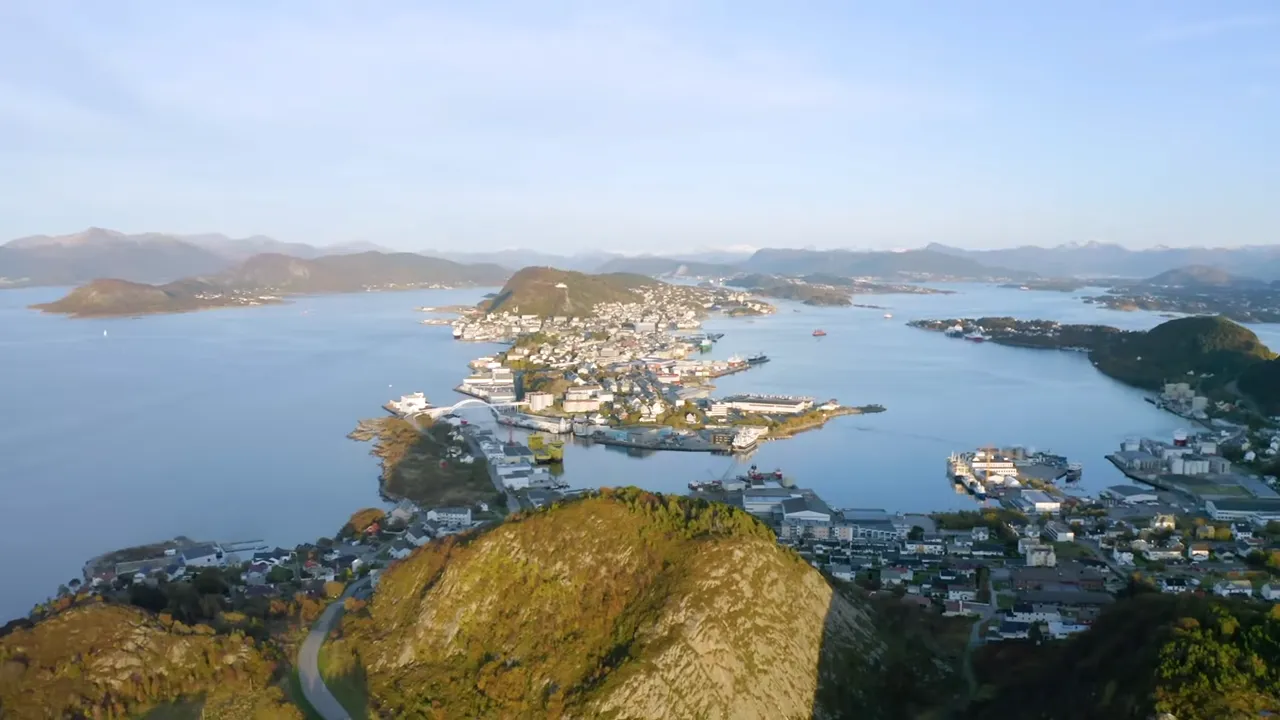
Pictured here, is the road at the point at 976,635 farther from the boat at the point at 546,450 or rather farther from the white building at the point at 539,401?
the white building at the point at 539,401

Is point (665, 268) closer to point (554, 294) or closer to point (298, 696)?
point (554, 294)

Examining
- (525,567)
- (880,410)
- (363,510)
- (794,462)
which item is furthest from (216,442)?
(880,410)

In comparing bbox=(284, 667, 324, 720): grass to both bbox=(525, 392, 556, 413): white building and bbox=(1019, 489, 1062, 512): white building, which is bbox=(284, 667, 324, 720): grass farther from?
bbox=(525, 392, 556, 413): white building

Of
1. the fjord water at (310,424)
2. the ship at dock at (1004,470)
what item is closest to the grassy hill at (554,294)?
the fjord water at (310,424)

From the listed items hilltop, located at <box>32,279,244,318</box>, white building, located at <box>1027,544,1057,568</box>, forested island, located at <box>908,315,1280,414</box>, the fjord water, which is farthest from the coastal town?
hilltop, located at <box>32,279,244,318</box>

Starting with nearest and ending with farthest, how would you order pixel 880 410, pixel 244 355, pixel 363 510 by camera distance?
pixel 363 510
pixel 880 410
pixel 244 355

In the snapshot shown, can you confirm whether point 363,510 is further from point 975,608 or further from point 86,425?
point 86,425

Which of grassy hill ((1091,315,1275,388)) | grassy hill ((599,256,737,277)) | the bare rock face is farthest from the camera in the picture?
grassy hill ((599,256,737,277))
